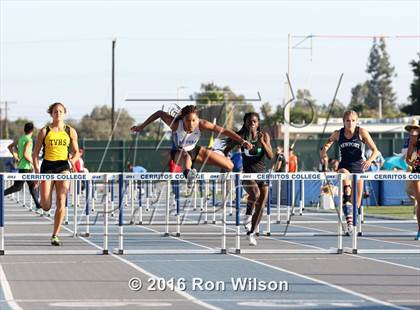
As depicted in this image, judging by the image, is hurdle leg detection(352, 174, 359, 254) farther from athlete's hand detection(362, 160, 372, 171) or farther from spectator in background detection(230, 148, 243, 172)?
spectator in background detection(230, 148, 243, 172)

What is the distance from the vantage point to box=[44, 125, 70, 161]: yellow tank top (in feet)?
55.9

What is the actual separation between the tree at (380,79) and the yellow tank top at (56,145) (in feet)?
539

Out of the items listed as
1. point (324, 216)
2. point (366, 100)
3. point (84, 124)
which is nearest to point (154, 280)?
point (324, 216)

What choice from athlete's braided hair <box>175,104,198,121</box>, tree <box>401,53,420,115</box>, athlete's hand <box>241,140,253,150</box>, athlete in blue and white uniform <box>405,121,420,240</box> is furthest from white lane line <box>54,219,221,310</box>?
tree <box>401,53,420,115</box>

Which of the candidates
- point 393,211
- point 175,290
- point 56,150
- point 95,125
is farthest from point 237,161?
point 95,125

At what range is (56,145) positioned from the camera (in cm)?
1709

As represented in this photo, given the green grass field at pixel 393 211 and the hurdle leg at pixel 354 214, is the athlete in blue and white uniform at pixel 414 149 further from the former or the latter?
the green grass field at pixel 393 211

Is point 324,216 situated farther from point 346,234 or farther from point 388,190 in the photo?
point 346,234

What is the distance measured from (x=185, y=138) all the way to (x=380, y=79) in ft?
557

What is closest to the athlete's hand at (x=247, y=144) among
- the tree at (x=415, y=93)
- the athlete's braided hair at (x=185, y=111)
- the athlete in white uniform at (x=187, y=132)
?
the athlete in white uniform at (x=187, y=132)

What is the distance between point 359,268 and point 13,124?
124 metres

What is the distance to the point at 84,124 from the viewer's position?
4427 inches

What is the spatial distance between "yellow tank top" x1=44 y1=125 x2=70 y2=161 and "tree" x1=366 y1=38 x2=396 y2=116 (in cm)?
16435

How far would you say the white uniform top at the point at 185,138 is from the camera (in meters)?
16.3
